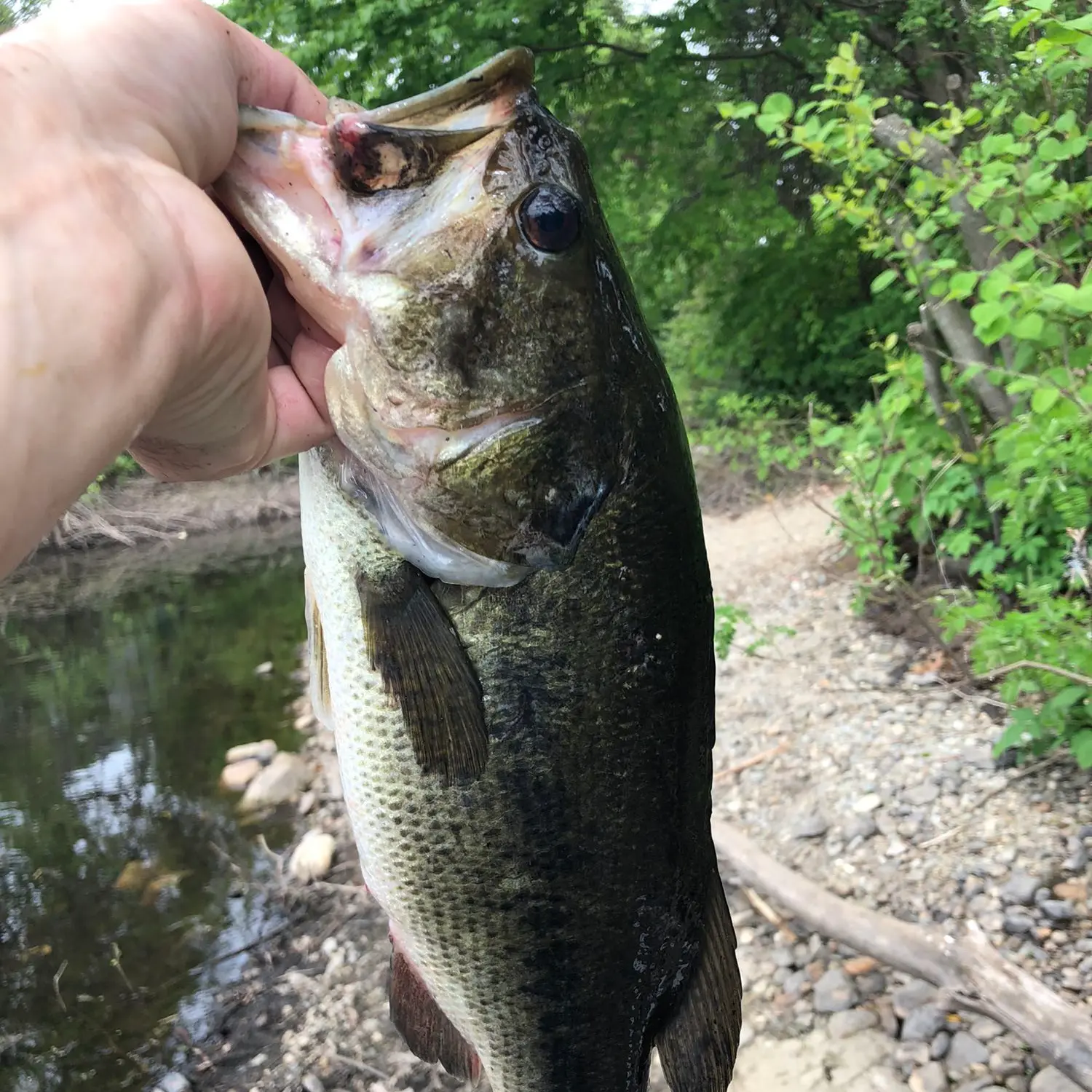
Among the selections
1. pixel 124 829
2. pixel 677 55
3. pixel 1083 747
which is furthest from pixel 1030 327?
pixel 677 55

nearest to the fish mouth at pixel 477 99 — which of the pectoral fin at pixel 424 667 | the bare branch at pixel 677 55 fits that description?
the pectoral fin at pixel 424 667

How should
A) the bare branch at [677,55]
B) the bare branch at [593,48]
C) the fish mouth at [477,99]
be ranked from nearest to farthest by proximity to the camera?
the fish mouth at [477,99] → the bare branch at [593,48] → the bare branch at [677,55]

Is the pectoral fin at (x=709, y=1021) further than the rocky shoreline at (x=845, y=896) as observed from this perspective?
No

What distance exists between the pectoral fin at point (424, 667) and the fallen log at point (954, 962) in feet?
7.01

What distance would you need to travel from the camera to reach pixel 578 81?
7.74 metres

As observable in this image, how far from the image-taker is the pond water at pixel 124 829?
13.4ft

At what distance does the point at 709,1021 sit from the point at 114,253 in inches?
65.8

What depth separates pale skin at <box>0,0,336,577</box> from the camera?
33.8 inches

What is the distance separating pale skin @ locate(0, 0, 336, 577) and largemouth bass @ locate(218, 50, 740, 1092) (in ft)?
0.45

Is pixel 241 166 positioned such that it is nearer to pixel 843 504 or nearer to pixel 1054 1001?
pixel 1054 1001

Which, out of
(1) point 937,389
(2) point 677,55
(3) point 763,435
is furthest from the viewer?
(2) point 677,55

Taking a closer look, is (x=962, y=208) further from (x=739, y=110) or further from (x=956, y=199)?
(x=739, y=110)

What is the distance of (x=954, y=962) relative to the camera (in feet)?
9.05

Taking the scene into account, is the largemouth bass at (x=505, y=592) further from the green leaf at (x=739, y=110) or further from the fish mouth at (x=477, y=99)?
the green leaf at (x=739, y=110)
